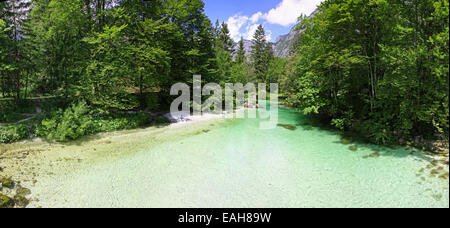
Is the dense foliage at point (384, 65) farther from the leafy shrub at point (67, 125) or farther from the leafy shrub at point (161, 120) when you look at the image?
the leafy shrub at point (67, 125)

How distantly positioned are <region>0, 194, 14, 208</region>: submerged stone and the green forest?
5666 millimetres

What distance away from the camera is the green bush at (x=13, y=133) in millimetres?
8718

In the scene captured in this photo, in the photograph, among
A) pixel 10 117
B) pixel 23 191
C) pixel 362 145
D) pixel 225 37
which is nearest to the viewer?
pixel 23 191

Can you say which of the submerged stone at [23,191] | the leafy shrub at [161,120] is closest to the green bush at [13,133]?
the submerged stone at [23,191]

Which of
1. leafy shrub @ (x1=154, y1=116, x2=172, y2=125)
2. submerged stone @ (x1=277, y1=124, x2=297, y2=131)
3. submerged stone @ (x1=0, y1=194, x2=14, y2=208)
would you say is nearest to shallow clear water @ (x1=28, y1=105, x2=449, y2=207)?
submerged stone @ (x1=0, y1=194, x2=14, y2=208)

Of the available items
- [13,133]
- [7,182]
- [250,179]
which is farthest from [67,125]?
[250,179]

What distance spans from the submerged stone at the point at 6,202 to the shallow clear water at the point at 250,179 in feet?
1.47

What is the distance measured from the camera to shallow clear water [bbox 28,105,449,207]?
15.6 ft

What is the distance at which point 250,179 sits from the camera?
20.5 ft

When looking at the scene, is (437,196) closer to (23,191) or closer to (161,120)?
(23,191)

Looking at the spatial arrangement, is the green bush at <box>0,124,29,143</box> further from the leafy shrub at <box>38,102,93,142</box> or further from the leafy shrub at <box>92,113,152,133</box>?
the leafy shrub at <box>92,113,152,133</box>

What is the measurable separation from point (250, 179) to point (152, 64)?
13.2 meters

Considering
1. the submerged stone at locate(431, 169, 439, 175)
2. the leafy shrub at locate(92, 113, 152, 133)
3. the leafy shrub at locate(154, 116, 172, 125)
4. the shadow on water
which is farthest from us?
the leafy shrub at locate(154, 116, 172, 125)
